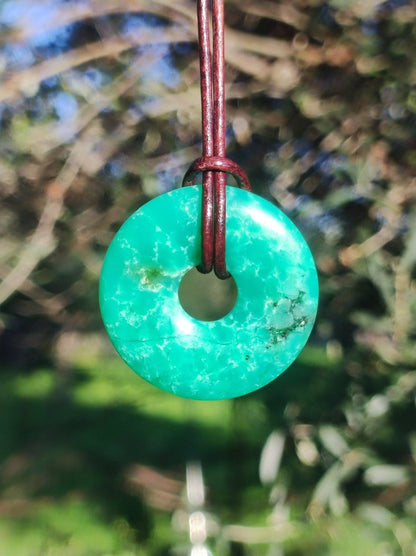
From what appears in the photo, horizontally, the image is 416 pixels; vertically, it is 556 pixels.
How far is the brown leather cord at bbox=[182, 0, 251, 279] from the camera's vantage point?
562 millimetres

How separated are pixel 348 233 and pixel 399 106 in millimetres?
244

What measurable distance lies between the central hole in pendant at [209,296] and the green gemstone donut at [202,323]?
647mm

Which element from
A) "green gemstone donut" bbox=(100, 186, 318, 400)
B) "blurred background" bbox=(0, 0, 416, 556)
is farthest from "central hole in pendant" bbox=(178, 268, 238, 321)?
"green gemstone donut" bbox=(100, 186, 318, 400)

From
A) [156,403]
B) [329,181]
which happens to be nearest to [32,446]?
[156,403]

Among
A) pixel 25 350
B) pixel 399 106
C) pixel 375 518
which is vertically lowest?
pixel 375 518

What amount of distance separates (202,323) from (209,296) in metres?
0.68

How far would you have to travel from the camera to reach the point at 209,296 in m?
1.30

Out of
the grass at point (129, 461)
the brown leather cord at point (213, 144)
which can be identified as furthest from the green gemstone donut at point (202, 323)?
the grass at point (129, 461)

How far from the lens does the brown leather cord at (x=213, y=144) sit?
22.1 inches

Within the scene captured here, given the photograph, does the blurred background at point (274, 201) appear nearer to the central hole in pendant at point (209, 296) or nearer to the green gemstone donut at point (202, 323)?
the central hole in pendant at point (209, 296)

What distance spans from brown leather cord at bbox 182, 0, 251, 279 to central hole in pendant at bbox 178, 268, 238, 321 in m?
0.68

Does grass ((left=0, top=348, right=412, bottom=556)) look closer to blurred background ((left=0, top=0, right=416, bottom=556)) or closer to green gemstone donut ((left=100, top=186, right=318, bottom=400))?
blurred background ((left=0, top=0, right=416, bottom=556))

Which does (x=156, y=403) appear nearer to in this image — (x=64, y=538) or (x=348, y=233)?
(x=64, y=538)

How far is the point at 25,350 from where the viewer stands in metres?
2.01
